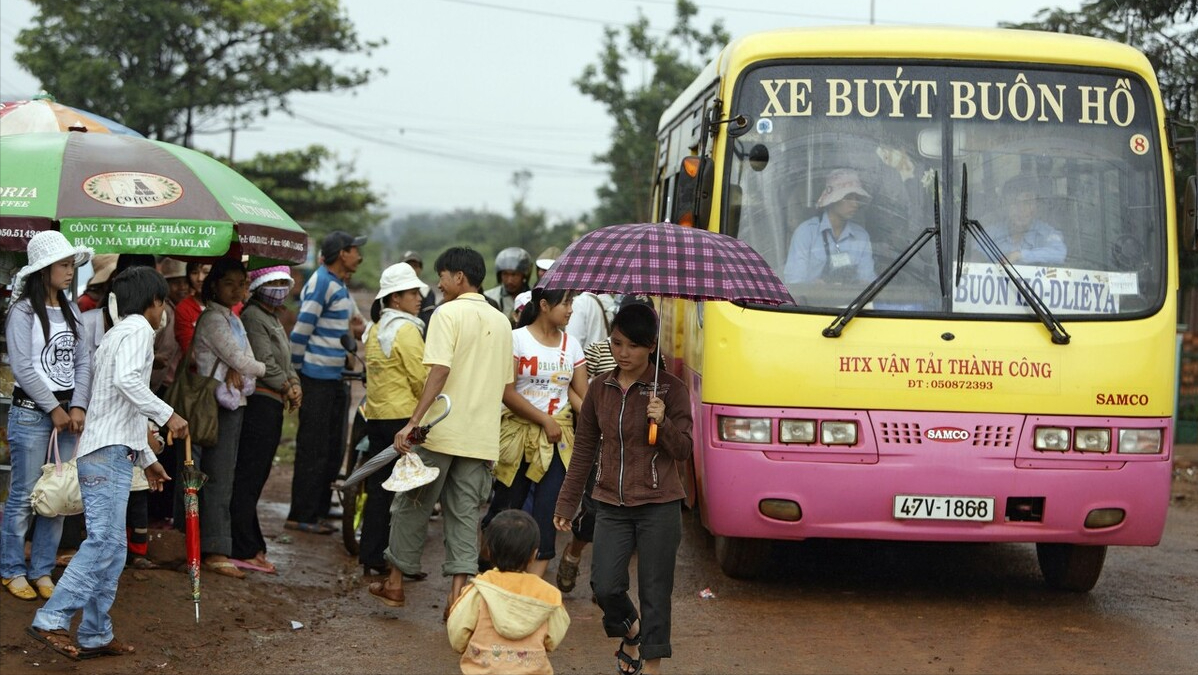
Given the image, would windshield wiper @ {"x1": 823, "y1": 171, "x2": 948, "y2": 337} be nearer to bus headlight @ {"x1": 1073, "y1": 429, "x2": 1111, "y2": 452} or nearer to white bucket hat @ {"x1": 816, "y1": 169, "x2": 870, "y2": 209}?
white bucket hat @ {"x1": 816, "y1": 169, "x2": 870, "y2": 209}

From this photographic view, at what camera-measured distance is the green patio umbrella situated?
6293mm

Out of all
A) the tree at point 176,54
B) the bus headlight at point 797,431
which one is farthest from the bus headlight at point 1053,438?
the tree at point 176,54

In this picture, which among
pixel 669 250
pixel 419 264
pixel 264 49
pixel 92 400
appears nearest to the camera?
pixel 669 250

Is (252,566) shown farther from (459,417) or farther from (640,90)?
(640,90)

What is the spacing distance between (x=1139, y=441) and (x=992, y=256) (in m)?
1.24

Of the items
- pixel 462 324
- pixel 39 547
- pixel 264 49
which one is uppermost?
pixel 264 49

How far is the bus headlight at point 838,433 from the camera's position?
732cm

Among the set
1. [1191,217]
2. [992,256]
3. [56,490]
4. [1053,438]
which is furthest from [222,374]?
[1191,217]

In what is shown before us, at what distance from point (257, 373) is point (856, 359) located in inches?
129

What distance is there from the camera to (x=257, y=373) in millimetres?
7754

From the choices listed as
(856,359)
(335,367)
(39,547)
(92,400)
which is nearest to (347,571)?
(335,367)

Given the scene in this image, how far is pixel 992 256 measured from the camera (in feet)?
24.5

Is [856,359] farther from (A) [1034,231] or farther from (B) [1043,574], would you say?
(B) [1043,574]

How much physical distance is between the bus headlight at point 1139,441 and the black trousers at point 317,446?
4.99 m
